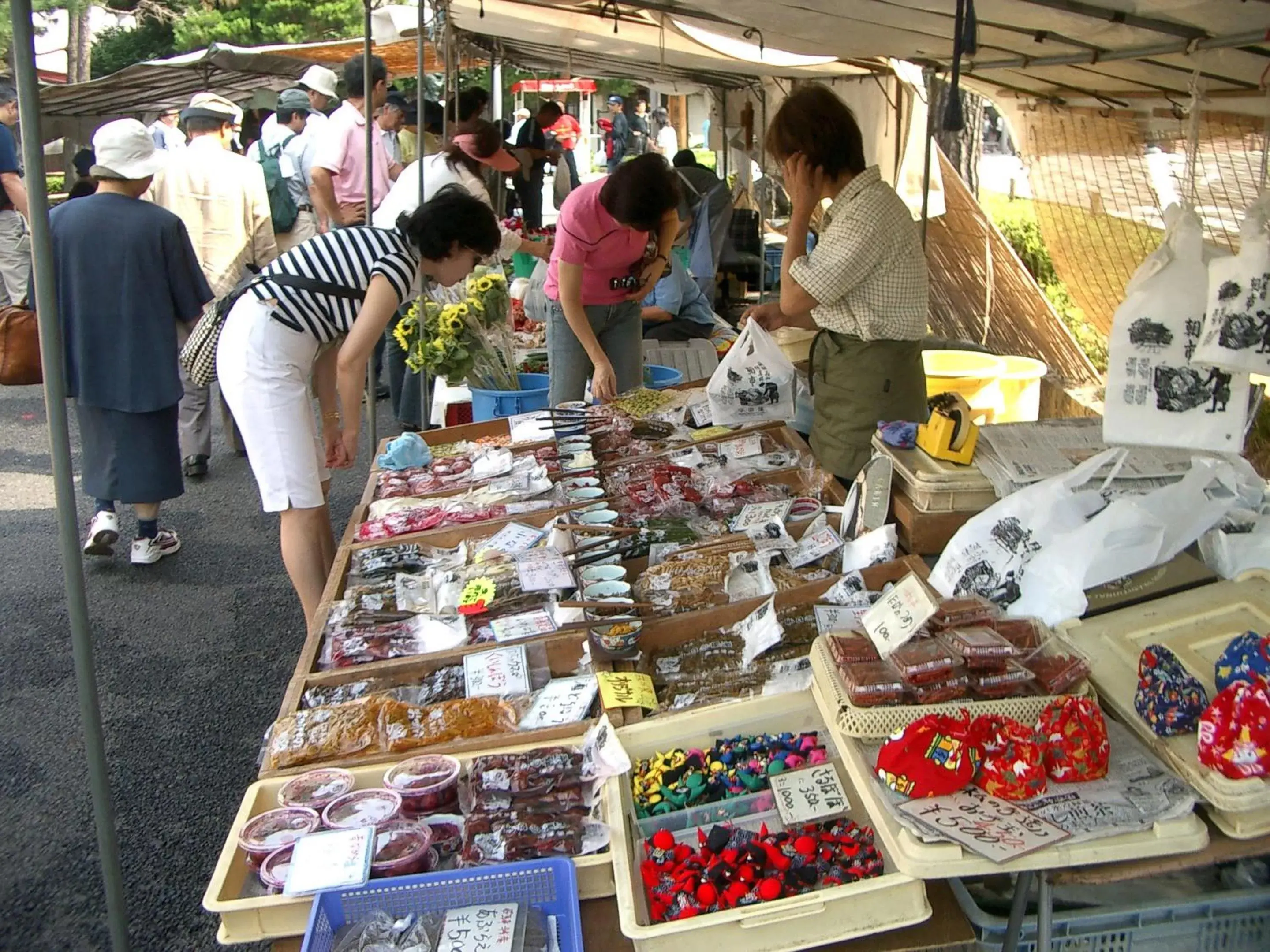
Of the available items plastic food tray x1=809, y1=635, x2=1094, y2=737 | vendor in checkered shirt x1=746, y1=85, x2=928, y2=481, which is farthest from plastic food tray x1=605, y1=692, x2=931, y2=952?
vendor in checkered shirt x1=746, y1=85, x2=928, y2=481

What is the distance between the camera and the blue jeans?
4.34 m

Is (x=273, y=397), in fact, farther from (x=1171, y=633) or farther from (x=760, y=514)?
(x=1171, y=633)

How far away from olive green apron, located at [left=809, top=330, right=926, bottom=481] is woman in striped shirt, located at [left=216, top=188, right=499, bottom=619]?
111 centimetres

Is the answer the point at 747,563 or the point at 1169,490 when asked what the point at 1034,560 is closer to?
the point at 1169,490

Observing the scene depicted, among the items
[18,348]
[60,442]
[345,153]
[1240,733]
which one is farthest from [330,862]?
[345,153]

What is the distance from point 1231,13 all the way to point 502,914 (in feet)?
8.04

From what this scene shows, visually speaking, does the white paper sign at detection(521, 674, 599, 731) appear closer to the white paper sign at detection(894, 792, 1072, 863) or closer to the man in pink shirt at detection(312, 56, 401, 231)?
the white paper sign at detection(894, 792, 1072, 863)

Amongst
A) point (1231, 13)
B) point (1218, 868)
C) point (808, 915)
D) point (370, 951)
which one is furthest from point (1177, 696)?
point (1231, 13)

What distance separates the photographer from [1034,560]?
215 centimetres

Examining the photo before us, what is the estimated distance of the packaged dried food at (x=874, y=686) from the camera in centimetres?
178

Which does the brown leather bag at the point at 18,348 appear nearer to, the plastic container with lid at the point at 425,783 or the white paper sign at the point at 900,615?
the plastic container with lid at the point at 425,783

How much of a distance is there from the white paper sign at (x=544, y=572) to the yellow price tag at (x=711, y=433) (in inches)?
44.4

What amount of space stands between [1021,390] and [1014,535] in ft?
10.7

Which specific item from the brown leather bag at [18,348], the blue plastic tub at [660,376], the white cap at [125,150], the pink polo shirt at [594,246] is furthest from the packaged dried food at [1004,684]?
the brown leather bag at [18,348]
